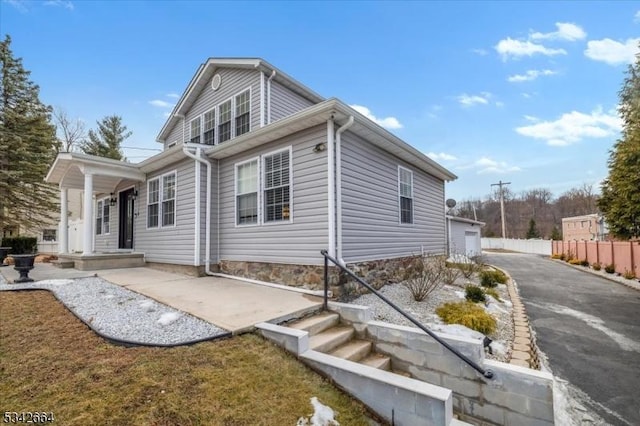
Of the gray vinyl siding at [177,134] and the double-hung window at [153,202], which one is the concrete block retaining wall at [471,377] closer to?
the double-hung window at [153,202]

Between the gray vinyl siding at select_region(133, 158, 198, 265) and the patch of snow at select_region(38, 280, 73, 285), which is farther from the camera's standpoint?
the gray vinyl siding at select_region(133, 158, 198, 265)

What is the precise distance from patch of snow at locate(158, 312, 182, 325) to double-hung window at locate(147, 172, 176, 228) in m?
4.79

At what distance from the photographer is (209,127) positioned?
10570 millimetres

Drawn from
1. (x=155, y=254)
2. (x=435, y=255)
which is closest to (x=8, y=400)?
(x=155, y=254)

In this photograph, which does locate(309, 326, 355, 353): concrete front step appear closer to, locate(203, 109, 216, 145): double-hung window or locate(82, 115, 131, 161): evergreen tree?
locate(203, 109, 216, 145): double-hung window

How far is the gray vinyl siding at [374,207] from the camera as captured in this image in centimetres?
634

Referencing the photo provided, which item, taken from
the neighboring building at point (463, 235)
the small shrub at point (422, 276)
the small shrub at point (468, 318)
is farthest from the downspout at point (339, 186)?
the neighboring building at point (463, 235)

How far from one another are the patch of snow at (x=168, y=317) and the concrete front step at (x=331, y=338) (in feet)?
6.26

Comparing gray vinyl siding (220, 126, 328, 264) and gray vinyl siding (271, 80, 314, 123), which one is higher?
gray vinyl siding (271, 80, 314, 123)

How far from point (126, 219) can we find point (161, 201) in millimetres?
3182

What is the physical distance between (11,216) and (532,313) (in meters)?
24.3

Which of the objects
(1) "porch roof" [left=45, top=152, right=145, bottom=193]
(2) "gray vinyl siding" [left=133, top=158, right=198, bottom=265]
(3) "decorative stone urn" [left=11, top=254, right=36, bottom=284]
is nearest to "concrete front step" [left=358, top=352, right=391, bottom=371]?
(2) "gray vinyl siding" [left=133, top=158, right=198, bottom=265]

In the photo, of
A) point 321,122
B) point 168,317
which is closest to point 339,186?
point 321,122

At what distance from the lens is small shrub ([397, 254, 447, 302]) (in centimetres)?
650
